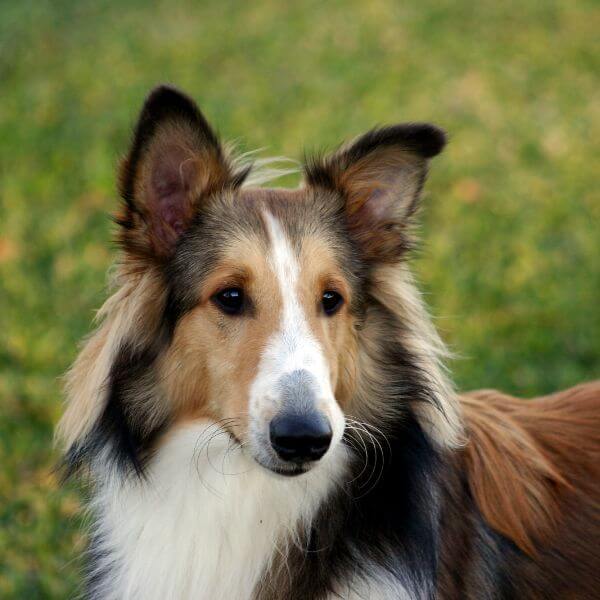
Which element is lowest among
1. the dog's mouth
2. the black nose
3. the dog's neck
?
the dog's neck

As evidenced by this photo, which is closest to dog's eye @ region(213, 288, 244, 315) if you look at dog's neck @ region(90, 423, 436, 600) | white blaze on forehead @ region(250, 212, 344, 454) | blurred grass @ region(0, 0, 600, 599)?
white blaze on forehead @ region(250, 212, 344, 454)

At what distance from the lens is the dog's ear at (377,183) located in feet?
10.8

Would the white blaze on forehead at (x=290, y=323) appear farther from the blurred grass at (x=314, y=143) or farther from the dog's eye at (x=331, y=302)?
the blurred grass at (x=314, y=143)

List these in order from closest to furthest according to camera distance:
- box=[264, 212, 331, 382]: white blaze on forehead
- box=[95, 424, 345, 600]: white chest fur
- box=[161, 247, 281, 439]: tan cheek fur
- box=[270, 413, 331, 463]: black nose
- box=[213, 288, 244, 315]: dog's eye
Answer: box=[270, 413, 331, 463]: black nose → box=[264, 212, 331, 382]: white blaze on forehead → box=[161, 247, 281, 439]: tan cheek fur → box=[213, 288, 244, 315]: dog's eye → box=[95, 424, 345, 600]: white chest fur

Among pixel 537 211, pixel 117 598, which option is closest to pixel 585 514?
pixel 117 598

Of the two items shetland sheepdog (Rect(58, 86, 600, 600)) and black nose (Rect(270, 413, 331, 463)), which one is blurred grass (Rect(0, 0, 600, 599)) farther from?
black nose (Rect(270, 413, 331, 463))

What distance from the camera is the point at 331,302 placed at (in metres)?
3.13

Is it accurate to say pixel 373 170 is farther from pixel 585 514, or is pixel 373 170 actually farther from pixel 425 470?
pixel 585 514

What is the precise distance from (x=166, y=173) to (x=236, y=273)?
44cm

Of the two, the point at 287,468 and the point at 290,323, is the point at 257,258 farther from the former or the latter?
the point at 287,468

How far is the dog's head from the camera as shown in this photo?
296 cm

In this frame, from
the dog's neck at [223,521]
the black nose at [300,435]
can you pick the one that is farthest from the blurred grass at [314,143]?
the black nose at [300,435]

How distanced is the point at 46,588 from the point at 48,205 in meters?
4.51

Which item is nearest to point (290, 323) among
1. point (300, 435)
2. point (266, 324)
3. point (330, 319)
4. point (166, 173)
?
point (266, 324)
